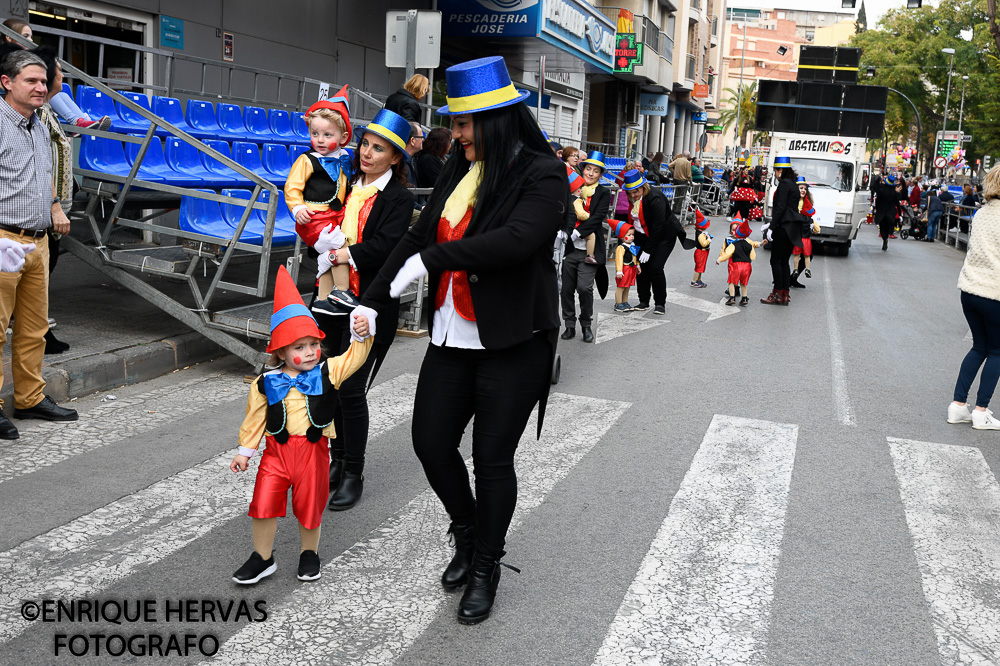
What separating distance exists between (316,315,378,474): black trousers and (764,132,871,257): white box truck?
55.7 feet

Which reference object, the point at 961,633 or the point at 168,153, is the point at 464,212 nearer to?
the point at 961,633

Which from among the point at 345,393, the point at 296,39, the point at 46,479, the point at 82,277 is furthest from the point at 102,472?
the point at 296,39

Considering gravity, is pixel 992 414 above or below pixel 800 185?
below

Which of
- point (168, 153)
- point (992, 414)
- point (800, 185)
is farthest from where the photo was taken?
point (800, 185)

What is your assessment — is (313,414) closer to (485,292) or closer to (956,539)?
(485,292)

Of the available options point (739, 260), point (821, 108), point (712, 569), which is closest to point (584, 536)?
point (712, 569)

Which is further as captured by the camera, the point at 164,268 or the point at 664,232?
the point at 664,232

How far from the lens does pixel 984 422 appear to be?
22.7 feet

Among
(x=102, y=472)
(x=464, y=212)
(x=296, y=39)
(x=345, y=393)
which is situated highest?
(x=296, y=39)

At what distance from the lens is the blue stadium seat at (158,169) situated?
895 centimetres

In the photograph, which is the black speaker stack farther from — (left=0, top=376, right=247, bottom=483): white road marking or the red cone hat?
the red cone hat

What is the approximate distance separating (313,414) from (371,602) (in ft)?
2.61

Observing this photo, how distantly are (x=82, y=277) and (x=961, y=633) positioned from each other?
8751mm

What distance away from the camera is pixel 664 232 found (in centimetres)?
1174
